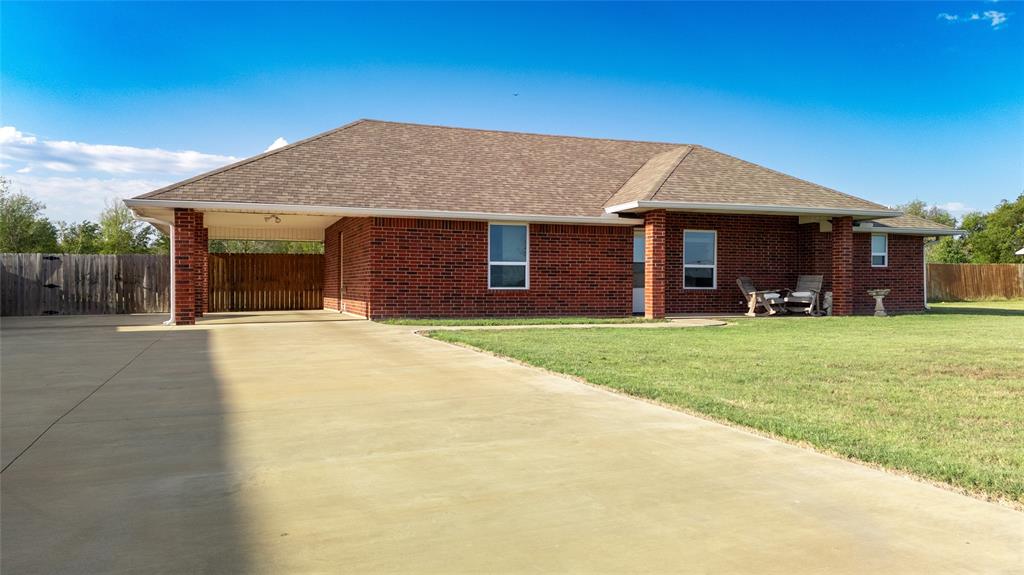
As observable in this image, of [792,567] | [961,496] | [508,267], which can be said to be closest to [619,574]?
[792,567]

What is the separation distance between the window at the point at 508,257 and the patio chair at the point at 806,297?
7.31 meters

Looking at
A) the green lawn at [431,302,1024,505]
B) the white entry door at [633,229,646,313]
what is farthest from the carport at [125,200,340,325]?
the white entry door at [633,229,646,313]

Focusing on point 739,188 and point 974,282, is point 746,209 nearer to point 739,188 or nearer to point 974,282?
point 739,188

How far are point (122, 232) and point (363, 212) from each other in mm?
35211

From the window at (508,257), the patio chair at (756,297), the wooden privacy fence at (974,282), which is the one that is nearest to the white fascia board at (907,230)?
the patio chair at (756,297)

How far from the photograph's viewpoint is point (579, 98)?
2208 centimetres

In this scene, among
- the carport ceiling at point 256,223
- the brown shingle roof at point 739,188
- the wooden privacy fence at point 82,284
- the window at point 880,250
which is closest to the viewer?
the carport ceiling at point 256,223

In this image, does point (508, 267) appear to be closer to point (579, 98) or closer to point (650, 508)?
point (579, 98)

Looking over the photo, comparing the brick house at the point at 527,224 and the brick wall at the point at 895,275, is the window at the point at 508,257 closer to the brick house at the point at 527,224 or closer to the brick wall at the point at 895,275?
the brick house at the point at 527,224

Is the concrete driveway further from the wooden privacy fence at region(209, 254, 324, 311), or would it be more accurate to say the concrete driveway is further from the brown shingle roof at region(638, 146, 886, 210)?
the wooden privacy fence at region(209, 254, 324, 311)

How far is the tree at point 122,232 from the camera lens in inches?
1668

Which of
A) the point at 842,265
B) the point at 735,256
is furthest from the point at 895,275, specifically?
the point at 735,256

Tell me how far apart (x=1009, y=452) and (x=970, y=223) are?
64351 millimetres

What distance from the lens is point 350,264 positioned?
1888 centimetres
